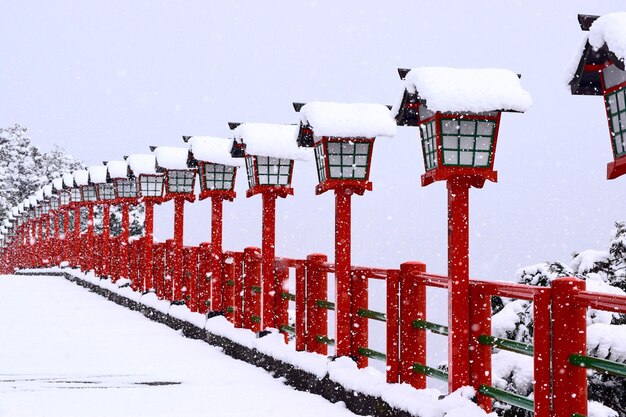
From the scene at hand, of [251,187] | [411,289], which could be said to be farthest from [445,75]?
[251,187]

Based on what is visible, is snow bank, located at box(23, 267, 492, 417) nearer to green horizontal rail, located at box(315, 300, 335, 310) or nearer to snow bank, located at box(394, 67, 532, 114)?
green horizontal rail, located at box(315, 300, 335, 310)

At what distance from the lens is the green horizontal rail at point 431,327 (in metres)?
7.19

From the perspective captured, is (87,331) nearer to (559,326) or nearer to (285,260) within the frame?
(285,260)

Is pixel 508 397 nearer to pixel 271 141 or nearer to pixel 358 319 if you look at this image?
pixel 358 319

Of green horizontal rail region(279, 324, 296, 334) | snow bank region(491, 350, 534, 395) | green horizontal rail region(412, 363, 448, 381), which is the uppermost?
green horizontal rail region(412, 363, 448, 381)

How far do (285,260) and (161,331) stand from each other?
5.61 meters

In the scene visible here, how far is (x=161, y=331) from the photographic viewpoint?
632 inches

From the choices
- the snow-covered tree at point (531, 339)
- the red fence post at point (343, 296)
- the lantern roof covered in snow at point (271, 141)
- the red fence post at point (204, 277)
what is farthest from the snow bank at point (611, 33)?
the red fence post at point (204, 277)

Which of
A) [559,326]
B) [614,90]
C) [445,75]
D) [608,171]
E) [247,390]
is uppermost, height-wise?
[445,75]

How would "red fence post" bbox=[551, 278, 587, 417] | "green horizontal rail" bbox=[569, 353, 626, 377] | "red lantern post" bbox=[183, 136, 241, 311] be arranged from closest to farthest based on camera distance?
"green horizontal rail" bbox=[569, 353, 626, 377]
"red fence post" bbox=[551, 278, 587, 417]
"red lantern post" bbox=[183, 136, 241, 311]

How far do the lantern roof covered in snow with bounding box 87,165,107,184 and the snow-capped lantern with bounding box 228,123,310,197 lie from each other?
14.9m

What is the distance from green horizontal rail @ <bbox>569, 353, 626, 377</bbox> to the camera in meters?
4.95

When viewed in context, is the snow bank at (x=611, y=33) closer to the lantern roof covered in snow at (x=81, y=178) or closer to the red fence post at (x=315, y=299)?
the red fence post at (x=315, y=299)

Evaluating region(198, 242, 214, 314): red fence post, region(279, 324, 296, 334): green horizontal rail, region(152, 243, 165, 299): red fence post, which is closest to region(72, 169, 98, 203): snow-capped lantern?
region(152, 243, 165, 299): red fence post
